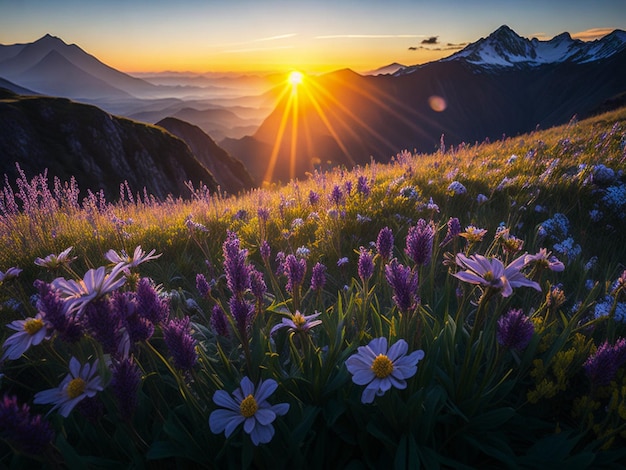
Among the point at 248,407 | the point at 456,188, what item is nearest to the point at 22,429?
the point at 248,407

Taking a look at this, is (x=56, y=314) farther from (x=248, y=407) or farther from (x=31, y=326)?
(x=248, y=407)

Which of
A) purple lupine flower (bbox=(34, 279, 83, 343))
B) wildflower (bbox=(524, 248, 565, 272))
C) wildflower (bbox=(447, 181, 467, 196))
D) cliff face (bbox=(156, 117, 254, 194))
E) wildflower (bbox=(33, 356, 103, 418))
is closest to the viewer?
purple lupine flower (bbox=(34, 279, 83, 343))

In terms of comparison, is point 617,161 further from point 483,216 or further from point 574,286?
point 574,286

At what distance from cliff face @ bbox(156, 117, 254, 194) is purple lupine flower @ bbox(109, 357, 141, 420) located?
88.3m

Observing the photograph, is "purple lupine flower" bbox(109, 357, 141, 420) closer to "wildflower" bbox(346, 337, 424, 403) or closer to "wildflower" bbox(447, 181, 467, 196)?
"wildflower" bbox(346, 337, 424, 403)

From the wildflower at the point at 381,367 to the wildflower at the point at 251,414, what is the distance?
35cm

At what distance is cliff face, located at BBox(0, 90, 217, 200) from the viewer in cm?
4809

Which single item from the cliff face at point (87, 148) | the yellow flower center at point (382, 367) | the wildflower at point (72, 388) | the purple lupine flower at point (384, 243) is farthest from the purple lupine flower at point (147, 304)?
A: the cliff face at point (87, 148)

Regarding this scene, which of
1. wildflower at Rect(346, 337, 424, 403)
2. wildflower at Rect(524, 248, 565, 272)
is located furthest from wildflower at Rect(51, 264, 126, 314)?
wildflower at Rect(524, 248, 565, 272)

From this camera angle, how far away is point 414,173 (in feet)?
26.6

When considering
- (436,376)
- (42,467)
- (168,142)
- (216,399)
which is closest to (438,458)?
(436,376)

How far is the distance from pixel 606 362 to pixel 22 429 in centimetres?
262

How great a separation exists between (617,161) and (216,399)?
7.58 m

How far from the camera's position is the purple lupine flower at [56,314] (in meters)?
1.42
